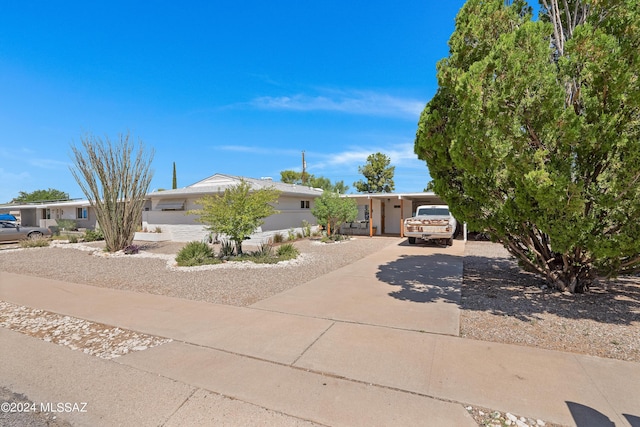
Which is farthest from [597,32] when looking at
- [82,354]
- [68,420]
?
[82,354]

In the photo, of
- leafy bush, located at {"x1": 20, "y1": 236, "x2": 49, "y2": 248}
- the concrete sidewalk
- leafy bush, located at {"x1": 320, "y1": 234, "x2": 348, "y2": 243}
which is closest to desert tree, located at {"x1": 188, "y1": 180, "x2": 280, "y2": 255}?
the concrete sidewalk

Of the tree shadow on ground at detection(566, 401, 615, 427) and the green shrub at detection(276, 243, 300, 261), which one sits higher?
the green shrub at detection(276, 243, 300, 261)

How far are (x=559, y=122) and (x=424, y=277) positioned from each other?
4776 millimetres

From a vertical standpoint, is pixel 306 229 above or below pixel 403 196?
below

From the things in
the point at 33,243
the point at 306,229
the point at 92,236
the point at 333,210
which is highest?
the point at 333,210

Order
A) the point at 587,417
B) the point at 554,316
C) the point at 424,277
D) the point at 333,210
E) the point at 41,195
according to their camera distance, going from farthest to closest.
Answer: the point at 41,195, the point at 333,210, the point at 424,277, the point at 554,316, the point at 587,417

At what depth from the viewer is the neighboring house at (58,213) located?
26538mm

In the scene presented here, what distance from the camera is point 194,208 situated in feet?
55.7

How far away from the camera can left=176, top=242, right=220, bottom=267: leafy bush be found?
32.5 ft

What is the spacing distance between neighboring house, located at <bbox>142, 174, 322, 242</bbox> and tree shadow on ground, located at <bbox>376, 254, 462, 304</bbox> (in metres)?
7.89

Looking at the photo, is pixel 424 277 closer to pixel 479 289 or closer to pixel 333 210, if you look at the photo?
pixel 479 289

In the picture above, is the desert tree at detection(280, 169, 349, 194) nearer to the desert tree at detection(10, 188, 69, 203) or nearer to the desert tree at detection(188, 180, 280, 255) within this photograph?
the desert tree at detection(188, 180, 280, 255)

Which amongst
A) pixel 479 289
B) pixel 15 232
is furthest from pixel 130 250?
pixel 479 289

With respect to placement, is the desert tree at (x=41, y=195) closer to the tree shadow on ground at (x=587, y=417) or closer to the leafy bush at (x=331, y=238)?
the leafy bush at (x=331, y=238)
